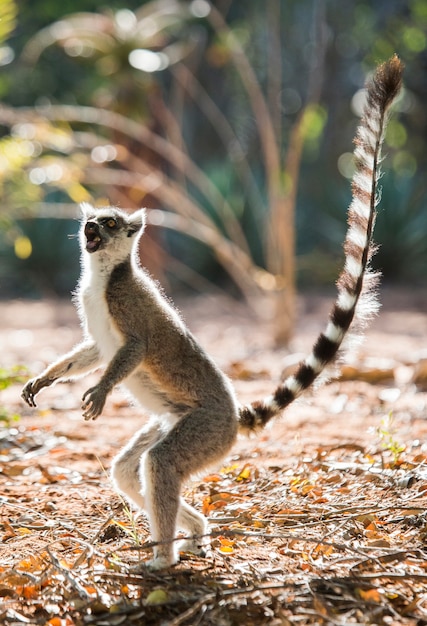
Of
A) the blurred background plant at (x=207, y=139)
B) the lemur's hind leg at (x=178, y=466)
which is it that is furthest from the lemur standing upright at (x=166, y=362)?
the blurred background plant at (x=207, y=139)

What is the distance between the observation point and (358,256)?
3.54 meters

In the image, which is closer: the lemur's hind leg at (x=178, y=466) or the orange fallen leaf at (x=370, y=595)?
the orange fallen leaf at (x=370, y=595)

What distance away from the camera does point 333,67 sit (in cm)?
2222

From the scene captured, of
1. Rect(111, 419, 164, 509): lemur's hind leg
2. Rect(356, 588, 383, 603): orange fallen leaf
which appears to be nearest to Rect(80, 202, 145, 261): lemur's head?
Rect(111, 419, 164, 509): lemur's hind leg

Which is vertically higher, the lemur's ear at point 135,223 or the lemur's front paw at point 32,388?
the lemur's ear at point 135,223

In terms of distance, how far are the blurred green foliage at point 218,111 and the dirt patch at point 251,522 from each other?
70.2 inches

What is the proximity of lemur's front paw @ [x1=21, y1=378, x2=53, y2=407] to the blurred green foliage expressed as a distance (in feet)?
6.95

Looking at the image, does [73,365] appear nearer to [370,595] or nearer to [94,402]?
[94,402]

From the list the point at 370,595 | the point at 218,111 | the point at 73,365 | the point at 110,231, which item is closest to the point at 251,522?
the point at 370,595

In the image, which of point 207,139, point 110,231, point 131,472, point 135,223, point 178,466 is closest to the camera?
point 178,466

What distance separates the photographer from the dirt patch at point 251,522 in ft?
9.62

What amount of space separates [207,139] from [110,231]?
808 inches

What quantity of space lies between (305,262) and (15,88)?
10.5 meters

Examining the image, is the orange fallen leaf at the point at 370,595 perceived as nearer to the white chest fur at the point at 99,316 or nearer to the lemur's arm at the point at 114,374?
the lemur's arm at the point at 114,374
